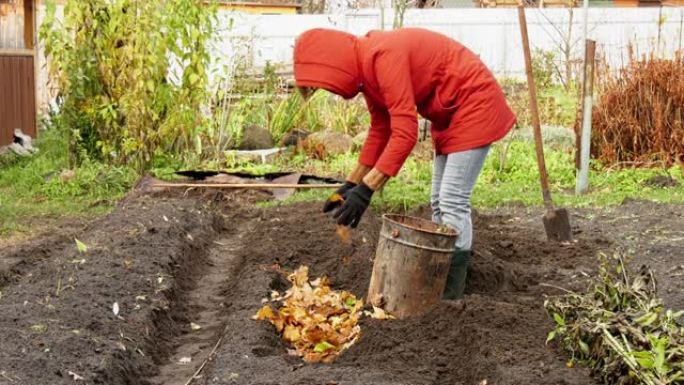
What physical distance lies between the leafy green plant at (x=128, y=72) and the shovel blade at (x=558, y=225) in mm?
5321

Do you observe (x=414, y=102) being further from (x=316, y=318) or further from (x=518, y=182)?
(x=518, y=182)

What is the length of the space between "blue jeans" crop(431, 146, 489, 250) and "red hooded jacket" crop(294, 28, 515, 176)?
0.25ft

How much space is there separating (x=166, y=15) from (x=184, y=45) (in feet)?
1.33

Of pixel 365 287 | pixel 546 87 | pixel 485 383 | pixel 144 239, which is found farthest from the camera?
pixel 546 87

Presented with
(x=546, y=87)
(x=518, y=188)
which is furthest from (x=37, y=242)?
(x=546, y=87)

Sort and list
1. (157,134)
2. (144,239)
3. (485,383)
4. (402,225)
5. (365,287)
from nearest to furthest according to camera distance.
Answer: (485,383) < (402,225) < (365,287) < (144,239) < (157,134)

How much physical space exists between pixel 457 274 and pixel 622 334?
2.12m

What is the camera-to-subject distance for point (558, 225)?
8.42m

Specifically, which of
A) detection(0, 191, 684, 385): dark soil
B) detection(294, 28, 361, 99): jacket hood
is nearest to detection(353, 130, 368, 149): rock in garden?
detection(0, 191, 684, 385): dark soil

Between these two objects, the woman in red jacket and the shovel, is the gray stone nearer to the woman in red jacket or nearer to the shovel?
the shovel

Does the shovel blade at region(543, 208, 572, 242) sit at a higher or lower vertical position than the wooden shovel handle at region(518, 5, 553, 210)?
lower

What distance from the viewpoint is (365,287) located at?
6652mm

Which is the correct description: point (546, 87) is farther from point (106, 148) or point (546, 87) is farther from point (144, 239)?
point (144, 239)

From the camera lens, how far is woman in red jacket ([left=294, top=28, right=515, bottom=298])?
5430 mm
